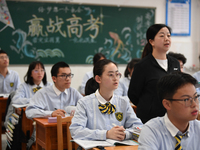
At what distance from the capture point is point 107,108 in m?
2.06

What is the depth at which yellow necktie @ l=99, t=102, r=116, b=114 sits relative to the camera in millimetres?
2055

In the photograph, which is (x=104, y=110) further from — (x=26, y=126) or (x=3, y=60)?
(x=3, y=60)

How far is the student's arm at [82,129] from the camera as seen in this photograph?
1847 millimetres

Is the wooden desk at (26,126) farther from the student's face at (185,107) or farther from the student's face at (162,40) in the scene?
the student's face at (185,107)

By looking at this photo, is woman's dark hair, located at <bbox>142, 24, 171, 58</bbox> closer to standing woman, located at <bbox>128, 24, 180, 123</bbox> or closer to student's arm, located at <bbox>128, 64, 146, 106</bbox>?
standing woman, located at <bbox>128, 24, 180, 123</bbox>

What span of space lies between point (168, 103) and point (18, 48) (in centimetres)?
466

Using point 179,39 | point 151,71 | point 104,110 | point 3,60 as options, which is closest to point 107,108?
point 104,110

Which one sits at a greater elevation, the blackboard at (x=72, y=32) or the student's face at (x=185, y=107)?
the blackboard at (x=72, y=32)

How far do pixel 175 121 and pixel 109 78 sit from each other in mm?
846

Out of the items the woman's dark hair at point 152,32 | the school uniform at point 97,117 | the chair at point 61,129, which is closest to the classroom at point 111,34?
the woman's dark hair at point 152,32

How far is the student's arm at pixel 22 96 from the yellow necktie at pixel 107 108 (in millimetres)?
2061

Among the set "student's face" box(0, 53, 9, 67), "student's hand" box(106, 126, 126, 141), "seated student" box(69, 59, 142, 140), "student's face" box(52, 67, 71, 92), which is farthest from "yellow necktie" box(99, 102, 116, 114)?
"student's face" box(0, 53, 9, 67)

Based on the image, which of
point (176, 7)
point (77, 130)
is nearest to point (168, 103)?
point (77, 130)

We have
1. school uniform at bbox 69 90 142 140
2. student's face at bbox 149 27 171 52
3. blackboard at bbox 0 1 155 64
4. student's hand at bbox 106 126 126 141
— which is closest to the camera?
student's hand at bbox 106 126 126 141
